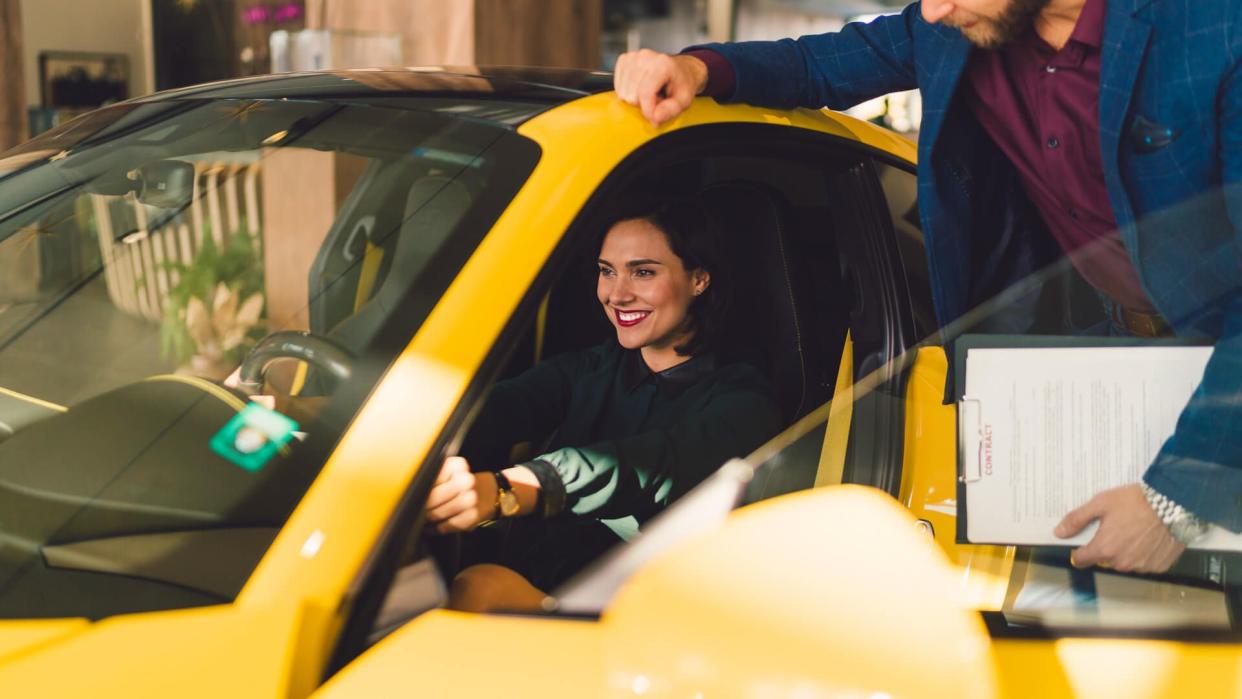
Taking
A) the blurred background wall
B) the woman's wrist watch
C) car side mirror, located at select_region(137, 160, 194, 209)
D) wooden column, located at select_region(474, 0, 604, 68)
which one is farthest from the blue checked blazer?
wooden column, located at select_region(474, 0, 604, 68)

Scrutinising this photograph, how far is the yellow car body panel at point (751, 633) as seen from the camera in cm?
94

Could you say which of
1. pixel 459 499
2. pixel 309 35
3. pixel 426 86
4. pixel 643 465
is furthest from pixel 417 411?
pixel 309 35

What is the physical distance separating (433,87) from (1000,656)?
0.97 metres

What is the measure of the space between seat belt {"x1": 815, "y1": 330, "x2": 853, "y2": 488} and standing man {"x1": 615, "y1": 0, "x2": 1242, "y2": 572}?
17cm

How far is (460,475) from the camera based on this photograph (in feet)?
3.99

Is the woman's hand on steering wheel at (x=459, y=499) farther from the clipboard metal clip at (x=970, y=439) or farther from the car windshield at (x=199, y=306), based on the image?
the clipboard metal clip at (x=970, y=439)

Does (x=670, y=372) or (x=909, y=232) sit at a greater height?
(x=909, y=232)

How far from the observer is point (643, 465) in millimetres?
1497

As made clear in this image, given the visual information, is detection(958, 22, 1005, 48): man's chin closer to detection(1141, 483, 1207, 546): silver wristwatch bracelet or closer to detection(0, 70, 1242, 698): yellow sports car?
detection(0, 70, 1242, 698): yellow sports car

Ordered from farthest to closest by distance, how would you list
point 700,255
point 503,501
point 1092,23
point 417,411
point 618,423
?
1. point 700,255
2. point 618,423
3. point 1092,23
4. point 503,501
5. point 417,411

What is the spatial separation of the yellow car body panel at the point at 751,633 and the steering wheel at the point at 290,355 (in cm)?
34

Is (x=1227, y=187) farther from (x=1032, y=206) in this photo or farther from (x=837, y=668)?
(x=837, y=668)

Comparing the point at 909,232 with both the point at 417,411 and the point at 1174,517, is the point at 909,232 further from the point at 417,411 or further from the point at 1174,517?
the point at 417,411

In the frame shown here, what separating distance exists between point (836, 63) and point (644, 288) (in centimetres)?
45
